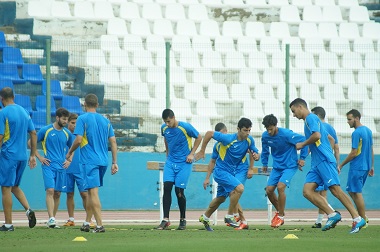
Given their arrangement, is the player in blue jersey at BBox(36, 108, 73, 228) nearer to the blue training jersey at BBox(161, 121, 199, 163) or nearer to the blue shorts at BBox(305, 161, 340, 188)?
the blue training jersey at BBox(161, 121, 199, 163)

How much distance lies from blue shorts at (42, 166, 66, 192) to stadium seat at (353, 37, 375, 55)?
10.1 metres

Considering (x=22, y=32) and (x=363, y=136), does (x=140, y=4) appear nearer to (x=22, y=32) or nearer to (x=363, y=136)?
(x=22, y=32)

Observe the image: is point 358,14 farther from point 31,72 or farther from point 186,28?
point 31,72

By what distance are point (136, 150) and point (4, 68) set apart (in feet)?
12.4

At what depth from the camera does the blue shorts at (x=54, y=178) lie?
1617 centimetres

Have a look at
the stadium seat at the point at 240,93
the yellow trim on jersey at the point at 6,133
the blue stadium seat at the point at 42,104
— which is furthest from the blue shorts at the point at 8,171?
the stadium seat at the point at 240,93

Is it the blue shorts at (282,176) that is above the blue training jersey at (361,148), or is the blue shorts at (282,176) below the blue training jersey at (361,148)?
below

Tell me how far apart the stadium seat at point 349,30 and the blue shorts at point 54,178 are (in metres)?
13.2

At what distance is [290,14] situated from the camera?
91.2ft

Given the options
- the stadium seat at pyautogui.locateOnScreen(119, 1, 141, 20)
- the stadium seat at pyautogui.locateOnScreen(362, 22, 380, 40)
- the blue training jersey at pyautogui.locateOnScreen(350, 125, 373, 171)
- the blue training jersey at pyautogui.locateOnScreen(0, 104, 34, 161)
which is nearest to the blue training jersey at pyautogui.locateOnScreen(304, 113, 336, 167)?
the blue training jersey at pyautogui.locateOnScreen(350, 125, 373, 171)

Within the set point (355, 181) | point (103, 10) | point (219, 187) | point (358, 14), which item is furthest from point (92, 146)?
point (358, 14)

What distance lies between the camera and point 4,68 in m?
22.4

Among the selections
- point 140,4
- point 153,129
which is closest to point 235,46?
point 153,129

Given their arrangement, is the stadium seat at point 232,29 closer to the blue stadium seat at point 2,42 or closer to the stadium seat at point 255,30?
the stadium seat at point 255,30
